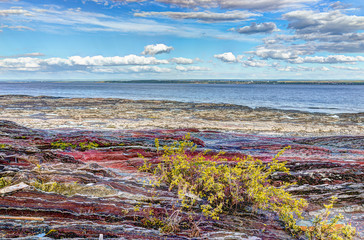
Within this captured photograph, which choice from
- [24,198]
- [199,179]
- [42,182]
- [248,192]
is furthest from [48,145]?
[248,192]

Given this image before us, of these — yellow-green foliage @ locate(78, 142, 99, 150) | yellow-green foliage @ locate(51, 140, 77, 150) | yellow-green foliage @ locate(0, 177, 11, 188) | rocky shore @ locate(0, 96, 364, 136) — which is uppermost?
yellow-green foliage @ locate(0, 177, 11, 188)

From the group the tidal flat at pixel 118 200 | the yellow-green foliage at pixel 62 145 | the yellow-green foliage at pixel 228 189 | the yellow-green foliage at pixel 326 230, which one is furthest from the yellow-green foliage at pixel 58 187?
the yellow-green foliage at pixel 326 230

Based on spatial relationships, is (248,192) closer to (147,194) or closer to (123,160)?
(147,194)

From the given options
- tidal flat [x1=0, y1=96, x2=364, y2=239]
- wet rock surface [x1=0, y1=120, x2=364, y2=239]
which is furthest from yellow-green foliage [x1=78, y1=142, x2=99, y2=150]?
tidal flat [x1=0, y1=96, x2=364, y2=239]

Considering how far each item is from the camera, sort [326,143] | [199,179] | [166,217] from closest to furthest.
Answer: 1. [166,217]
2. [199,179]
3. [326,143]

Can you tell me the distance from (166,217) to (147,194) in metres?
1.45

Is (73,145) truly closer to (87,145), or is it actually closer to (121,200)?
(87,145)

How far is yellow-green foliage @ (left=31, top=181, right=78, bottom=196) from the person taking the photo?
23.5 feet

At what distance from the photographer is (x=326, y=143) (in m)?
18.7

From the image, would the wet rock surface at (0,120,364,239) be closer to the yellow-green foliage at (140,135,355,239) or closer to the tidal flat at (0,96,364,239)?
the tidal flat at (0,96,364,239)

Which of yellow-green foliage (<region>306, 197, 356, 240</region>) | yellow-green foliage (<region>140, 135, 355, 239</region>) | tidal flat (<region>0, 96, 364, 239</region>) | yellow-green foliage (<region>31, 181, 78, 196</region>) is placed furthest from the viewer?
yellow-green foliage (<region>31, 181, 78, 196</region>)

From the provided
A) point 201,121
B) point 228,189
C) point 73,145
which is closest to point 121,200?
point 228,189

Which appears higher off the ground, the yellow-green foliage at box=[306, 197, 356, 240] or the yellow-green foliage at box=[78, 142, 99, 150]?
the yellow-green foliage at box=[78, 142, 99, 150]

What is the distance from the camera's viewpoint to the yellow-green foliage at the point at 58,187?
7.17 meters
